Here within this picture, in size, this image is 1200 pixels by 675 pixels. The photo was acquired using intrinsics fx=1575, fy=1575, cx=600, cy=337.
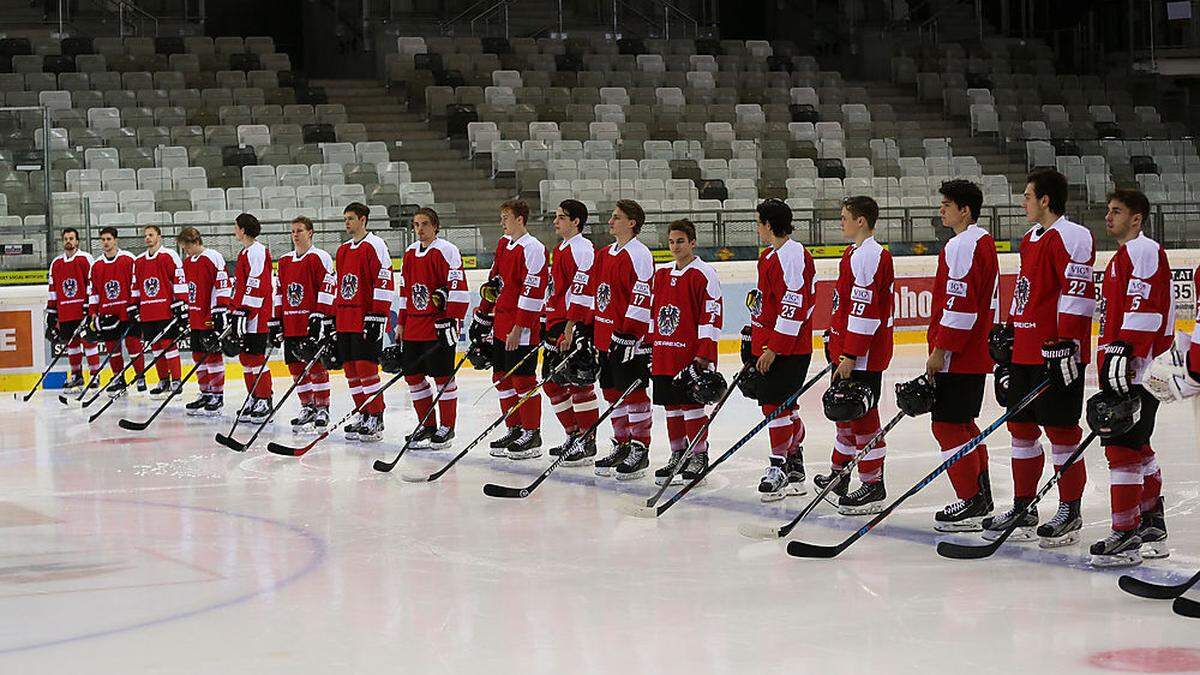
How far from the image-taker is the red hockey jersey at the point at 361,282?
31.9 ft

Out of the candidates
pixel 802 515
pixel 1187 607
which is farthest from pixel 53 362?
pixel 1187 607

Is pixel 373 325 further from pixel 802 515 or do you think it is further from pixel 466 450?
pixel 802 515

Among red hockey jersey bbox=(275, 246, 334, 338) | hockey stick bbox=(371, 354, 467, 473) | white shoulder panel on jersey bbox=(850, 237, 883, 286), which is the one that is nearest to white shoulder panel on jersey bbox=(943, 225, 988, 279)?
white shoulder panel on jersey bbox=(850, 237, 883, 286)

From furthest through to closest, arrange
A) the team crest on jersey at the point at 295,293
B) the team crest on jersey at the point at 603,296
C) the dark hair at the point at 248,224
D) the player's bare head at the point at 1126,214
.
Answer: the dark hair at the point at 248,224 < the team crest on jersey at the point at 295,293 < the team crest on jersey at the point at 603,296 < the player's bare head at the point at 1126,214

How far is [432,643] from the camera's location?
15.4 feet

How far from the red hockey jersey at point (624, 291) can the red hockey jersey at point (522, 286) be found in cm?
64

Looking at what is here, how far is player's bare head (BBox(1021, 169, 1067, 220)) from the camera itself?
5902 millimetres

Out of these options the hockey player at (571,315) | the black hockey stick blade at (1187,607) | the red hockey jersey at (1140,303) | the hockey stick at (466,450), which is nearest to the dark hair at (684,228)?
the hockey player at (571,315)

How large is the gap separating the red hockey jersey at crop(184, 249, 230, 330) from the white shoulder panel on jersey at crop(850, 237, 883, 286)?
6317 mm

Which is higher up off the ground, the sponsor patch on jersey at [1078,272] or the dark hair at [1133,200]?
the dark hair at [1133,200]

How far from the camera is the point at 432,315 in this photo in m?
9.35

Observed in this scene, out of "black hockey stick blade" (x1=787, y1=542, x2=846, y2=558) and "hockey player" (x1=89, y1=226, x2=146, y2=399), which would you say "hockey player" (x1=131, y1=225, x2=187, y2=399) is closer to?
"hockey player" (x1=89, y1=226, x2=146, y2=399)

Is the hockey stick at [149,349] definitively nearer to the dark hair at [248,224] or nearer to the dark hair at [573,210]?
the dark hair at [248,224]

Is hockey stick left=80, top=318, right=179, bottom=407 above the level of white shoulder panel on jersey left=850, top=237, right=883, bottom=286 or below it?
below
